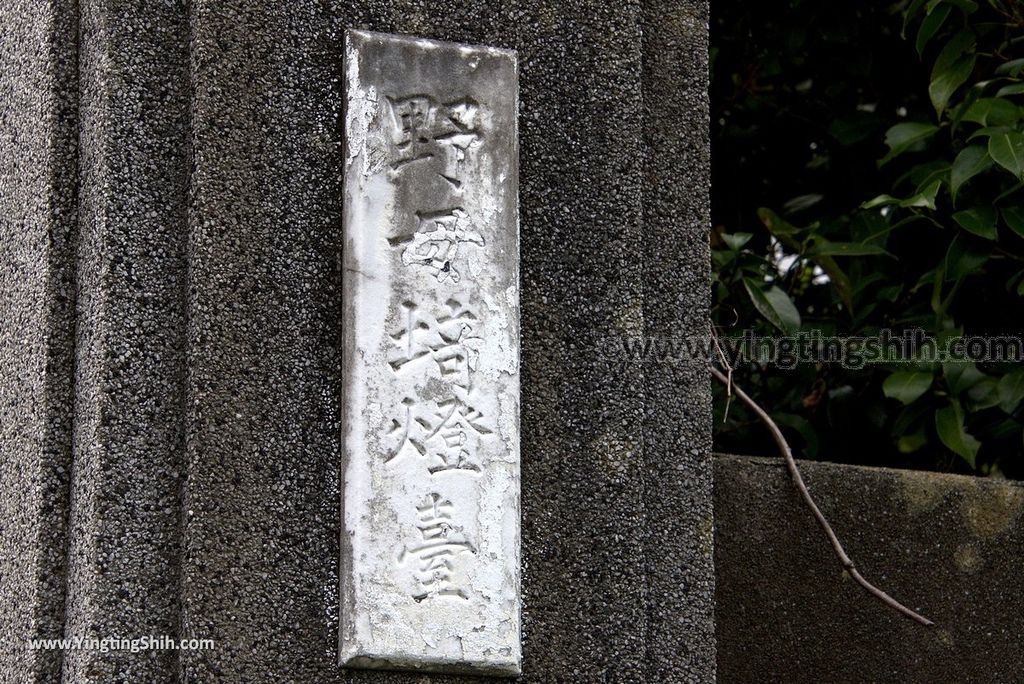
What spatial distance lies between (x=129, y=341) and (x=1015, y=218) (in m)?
1.54

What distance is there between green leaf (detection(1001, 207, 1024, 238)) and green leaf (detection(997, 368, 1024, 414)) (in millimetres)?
242

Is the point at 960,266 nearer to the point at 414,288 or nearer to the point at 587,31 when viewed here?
the point at 587,31

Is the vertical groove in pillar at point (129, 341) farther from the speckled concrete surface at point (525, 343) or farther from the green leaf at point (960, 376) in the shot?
the green leaf at point (960, 376)

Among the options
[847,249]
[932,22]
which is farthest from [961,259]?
[932,22]

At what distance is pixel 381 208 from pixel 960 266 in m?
1.24

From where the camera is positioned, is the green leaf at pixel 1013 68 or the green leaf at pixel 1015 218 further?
the green leaf at pixel 1013 68

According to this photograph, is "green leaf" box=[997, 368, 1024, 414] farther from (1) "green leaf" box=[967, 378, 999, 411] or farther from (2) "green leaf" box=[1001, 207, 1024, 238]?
(2) "green leaf" box=[1001, 207, 1024, 238]

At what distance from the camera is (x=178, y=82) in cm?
172

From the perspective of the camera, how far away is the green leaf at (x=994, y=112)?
2.53 metres

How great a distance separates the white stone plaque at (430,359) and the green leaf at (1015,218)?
1092mm

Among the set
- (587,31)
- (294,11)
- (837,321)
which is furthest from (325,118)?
(837,321)

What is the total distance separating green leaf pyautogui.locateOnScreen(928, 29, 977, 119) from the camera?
2682 millimetres

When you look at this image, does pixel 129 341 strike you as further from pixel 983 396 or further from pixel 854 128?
pixel 854 128

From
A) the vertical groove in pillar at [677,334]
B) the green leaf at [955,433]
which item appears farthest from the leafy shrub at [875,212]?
the vertical groove in pillar at [677,334]
